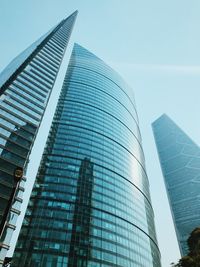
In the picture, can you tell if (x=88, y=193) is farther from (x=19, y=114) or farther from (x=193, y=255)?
(x=193, y=255)

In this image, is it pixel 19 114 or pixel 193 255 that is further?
pixel 19 114

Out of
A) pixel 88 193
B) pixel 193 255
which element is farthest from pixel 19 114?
pixel 193 255

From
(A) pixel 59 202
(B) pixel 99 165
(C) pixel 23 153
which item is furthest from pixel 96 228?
(C) pixel 23 153

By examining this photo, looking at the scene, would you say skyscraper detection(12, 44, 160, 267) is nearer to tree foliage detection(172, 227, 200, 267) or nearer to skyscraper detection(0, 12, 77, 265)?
skyscraper detection(0, 12, 77, 265)

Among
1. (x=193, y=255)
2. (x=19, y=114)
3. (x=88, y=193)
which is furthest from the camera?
(x=88, y=193)

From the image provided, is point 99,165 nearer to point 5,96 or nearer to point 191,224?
point 5,96

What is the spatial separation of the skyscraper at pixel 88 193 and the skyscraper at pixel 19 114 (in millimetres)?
16032

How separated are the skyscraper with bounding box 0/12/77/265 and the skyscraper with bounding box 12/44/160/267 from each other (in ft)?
52.6

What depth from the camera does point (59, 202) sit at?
65562 millimetres

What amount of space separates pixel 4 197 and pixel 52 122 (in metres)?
50.3

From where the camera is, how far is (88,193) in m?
72.1

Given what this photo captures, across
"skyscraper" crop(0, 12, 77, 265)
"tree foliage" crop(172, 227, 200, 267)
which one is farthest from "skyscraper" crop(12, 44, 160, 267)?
"tree foliage" crop(172, 227, 200, 267)

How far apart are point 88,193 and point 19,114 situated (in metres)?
Result: 30.9

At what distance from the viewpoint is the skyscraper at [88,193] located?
58094mm
